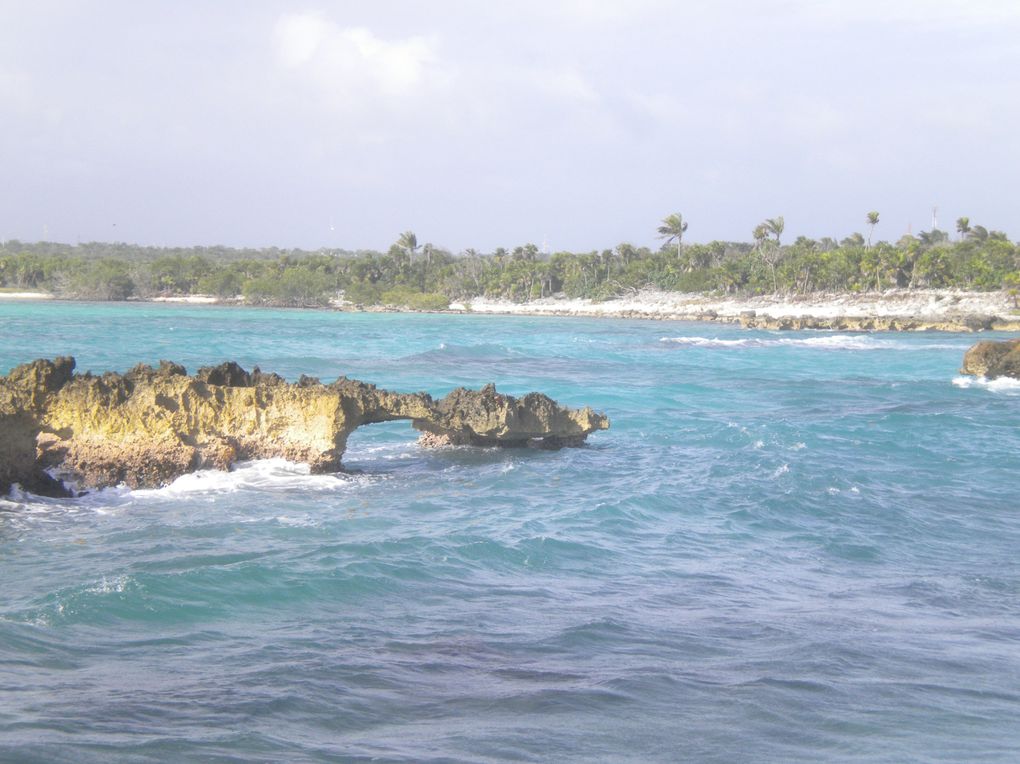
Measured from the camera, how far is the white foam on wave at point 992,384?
2942cm

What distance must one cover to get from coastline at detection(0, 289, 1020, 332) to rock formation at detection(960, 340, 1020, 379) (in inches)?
1643

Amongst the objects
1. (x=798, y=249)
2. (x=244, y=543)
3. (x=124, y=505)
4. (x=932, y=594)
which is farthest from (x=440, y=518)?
(x=798, y=249)

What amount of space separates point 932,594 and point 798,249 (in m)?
118

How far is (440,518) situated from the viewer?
11.9 m

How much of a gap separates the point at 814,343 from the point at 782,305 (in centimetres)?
3992

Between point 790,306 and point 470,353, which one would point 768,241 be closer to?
point 790,306

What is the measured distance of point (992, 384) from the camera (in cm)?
3130

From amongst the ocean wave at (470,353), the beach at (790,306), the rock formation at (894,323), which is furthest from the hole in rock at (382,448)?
the beach at (790,306)

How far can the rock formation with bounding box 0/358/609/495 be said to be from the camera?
40.3 ft

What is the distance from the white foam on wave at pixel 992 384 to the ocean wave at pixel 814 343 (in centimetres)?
2189

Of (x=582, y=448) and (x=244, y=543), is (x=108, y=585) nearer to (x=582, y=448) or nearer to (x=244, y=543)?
(x=244, y=543)

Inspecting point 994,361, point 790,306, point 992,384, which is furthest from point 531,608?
point 790,306

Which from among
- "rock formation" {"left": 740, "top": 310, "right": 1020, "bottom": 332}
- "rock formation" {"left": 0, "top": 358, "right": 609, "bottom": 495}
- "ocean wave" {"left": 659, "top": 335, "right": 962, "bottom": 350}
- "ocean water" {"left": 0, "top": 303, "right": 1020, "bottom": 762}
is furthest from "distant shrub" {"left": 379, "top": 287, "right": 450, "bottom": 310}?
"rock formation" {"left": 0, "top": 358, "right": 609, "bottom": 495}

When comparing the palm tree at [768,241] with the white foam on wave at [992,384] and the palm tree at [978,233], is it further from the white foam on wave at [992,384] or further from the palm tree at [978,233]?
the white foam on wave at [992,384]
